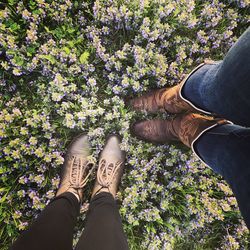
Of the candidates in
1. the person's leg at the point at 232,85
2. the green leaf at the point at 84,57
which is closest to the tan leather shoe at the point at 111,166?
the green leaf at the point at 84,57

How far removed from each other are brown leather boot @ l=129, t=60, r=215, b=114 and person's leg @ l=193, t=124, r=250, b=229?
0.31 metres

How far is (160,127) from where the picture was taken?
2441 mm

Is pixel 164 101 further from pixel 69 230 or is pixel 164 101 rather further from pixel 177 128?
pixel 69 230

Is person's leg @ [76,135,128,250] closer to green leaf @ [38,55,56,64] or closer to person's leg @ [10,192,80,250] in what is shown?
person's leg @ [10,192,80,250]

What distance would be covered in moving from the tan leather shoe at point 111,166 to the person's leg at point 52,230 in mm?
389

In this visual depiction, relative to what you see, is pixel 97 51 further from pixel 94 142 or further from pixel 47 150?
pixel 47 150

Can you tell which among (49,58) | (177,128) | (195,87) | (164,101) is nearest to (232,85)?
(195,87)

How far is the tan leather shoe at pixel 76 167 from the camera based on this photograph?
239 cm

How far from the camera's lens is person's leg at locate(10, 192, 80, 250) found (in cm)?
147

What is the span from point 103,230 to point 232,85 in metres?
1.09

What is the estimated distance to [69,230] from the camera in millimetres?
1760

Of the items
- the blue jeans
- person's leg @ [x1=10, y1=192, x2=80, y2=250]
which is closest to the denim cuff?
the blue jeans

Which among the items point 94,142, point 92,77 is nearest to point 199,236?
point 94,142

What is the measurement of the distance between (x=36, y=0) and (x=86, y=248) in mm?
2016
